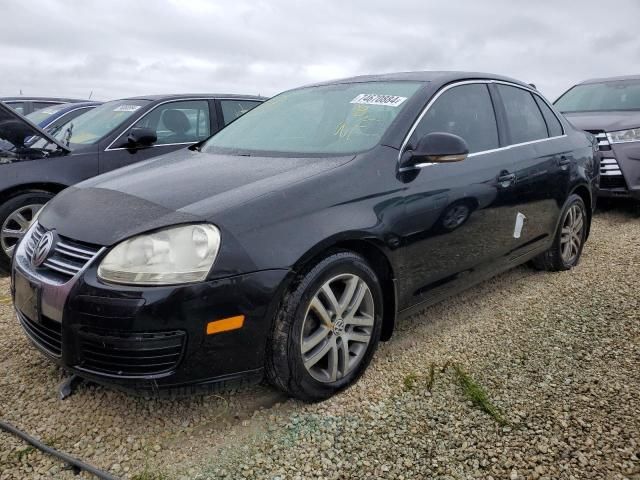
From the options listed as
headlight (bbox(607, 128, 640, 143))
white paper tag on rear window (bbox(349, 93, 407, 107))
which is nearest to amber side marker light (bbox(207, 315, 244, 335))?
white paper tag on rear window (bbox(349, 93, 407, 107))

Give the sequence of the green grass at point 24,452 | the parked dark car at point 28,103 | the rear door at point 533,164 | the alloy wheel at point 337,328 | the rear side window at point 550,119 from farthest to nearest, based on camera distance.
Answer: the parked dark car at point 28,103 → the rear side window at point 550,119 → the rear door at point 533,164 → the alloy wheel at point 337,328 → the green grass at point 24,452

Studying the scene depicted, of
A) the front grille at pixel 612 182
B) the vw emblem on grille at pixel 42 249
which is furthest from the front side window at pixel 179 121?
the front grille at pixel 612 182

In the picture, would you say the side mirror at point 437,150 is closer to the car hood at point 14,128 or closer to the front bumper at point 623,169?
the car hood at point 14,128

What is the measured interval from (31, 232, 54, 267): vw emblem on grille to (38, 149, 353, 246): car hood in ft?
0.19

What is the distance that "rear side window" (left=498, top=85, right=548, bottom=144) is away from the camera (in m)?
3.71

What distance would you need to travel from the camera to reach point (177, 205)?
7.63 feet

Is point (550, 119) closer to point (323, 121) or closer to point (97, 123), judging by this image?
point (323, 121)

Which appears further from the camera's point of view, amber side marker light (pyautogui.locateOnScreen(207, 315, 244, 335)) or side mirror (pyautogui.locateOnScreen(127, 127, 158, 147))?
side mirror (pyautogui.locateOnScreen(127, 127, 158, 147))

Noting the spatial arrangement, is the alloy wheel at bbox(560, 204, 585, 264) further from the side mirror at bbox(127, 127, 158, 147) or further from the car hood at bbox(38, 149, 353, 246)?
the side mirror at bbox(127, 127, 158, 147)

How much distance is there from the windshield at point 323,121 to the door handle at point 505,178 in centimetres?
76

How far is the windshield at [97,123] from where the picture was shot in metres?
5.28

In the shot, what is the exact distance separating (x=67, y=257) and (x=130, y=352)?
0.52 meters

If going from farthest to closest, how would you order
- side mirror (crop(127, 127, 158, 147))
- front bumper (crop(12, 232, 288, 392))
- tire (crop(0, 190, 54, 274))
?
side mirror (crop(127, 127, 158, 147))
tire (crop(0, 190, 54, 274))
front bumper (crop(12, 232, 288, 392))

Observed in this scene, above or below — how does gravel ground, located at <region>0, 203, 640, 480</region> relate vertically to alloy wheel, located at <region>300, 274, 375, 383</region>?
below
